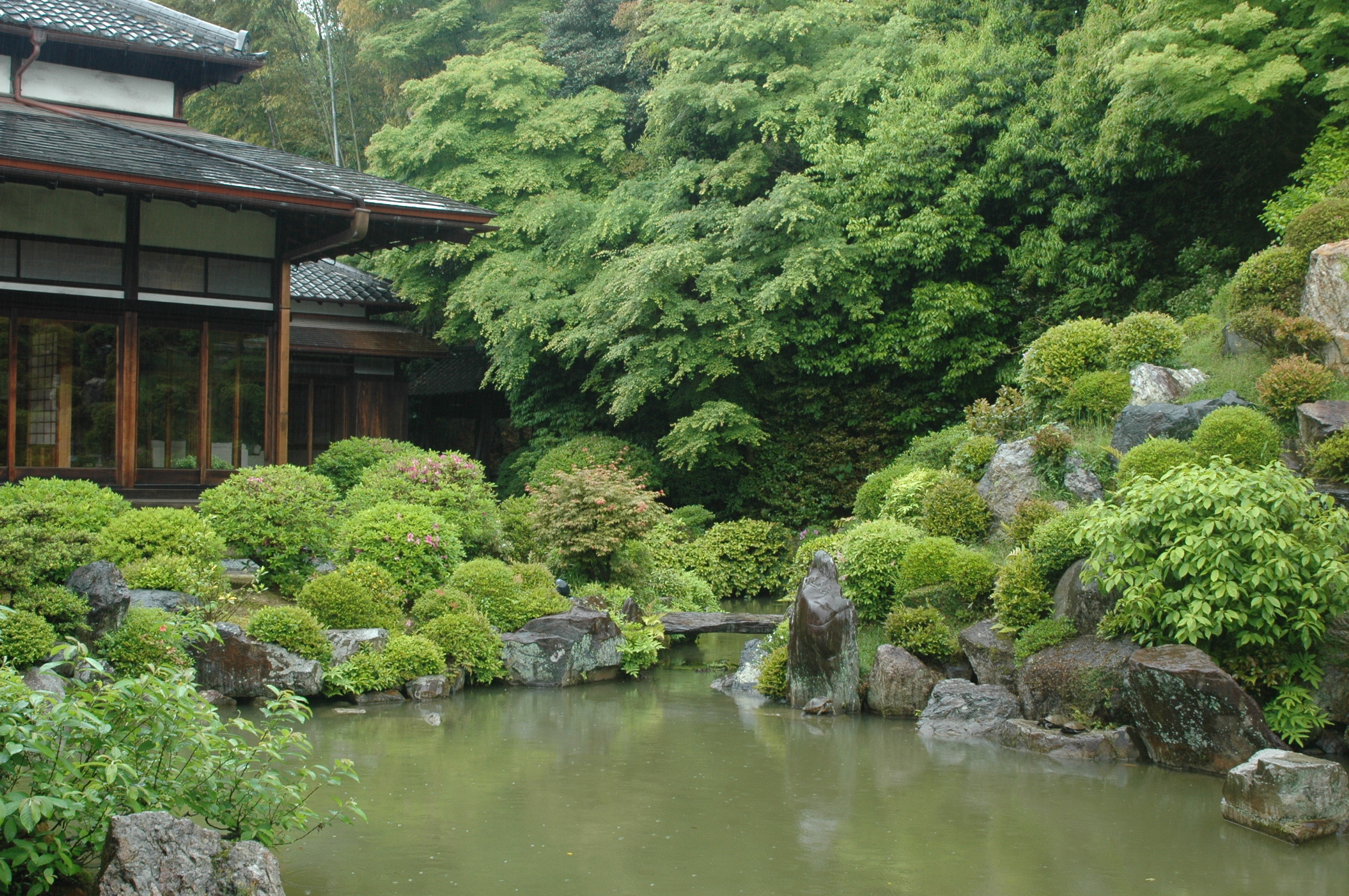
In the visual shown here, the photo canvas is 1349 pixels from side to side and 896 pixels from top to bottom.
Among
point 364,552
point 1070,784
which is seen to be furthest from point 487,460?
point 1070,784

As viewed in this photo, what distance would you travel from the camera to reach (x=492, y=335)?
19.6m

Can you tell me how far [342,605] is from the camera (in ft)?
32.0

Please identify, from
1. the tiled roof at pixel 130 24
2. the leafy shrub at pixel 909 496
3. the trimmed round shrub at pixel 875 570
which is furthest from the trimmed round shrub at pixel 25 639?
the tiled roof at pixel 130 24

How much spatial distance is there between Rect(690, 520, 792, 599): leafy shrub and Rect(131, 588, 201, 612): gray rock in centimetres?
900

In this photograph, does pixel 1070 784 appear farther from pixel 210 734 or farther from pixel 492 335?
pixel 492 335

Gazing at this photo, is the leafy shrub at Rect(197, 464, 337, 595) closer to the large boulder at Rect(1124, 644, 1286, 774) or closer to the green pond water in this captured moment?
the green pond water

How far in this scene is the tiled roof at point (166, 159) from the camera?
10789 millimetres

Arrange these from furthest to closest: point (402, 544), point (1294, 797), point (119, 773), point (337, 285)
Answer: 1. point (337, 285)
2. point (402, 544)
3. point (1294, 797)
4. point (119, 773)

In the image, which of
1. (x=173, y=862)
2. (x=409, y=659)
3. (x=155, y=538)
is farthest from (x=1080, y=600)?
(x=155, y=538)

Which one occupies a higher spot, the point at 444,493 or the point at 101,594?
the point at 444,493

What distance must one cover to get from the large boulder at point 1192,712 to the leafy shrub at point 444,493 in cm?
708

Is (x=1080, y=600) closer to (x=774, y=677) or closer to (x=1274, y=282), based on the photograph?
(x=774, y=677)

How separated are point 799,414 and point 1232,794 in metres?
13.3

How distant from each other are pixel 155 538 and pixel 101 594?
1.69m
